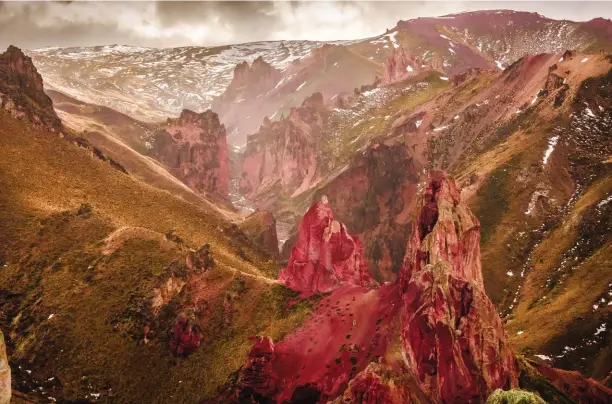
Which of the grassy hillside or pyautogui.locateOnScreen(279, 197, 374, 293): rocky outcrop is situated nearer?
the grassy hillside

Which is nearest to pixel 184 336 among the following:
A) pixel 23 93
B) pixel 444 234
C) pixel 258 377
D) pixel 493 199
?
pixel 258 377

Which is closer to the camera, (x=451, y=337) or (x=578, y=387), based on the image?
(x=451, y=337)

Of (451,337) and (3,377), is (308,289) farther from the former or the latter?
(3,377)

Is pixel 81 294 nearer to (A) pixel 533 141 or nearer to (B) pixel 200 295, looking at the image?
(B) pixel 200 295

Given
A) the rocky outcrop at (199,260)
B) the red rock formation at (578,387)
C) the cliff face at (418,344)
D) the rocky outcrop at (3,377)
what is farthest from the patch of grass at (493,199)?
the rocky outcrop at (3,377)

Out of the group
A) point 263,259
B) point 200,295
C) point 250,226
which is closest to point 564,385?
point 200,295

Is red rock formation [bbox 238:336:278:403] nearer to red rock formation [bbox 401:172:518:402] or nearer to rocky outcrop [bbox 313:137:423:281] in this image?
red rock formation [bbox 401:172:518:402]

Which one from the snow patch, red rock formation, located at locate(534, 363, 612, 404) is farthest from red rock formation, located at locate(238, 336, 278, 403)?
the snow patch

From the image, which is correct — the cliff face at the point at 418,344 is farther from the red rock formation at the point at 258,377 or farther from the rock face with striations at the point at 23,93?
the rock face with striations at the point at 23,93
